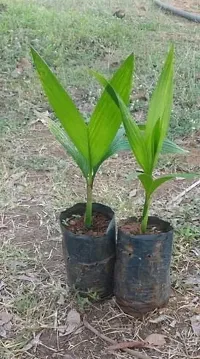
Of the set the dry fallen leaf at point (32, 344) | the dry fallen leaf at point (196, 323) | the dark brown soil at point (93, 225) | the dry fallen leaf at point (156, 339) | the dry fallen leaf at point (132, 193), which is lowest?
the dry fallen leaf at point (32, 344)

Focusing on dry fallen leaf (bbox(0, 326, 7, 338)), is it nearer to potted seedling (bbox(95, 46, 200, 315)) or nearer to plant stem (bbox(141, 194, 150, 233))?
potted seedling (bbox(95, 46, 200, 315))

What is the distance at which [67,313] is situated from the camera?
1.90 meters

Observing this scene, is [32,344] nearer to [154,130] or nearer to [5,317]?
[5,317]

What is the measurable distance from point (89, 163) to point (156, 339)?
0.58 meters

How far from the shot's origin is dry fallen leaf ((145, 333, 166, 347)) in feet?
5.85

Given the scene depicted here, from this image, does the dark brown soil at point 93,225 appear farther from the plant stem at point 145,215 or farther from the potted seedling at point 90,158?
the plant stem at point 145,215

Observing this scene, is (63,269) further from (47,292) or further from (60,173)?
(60,173)

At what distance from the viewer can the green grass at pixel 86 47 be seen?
3605 mm

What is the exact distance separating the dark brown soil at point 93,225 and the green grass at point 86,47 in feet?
4.48

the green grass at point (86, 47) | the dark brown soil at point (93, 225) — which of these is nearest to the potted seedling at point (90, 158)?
the dark brown soil at point (93, 225)

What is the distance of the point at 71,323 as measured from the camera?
6.11 ft

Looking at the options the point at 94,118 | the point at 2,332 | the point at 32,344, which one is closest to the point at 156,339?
the point at 32,344

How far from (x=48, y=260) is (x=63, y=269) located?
0.27 ft

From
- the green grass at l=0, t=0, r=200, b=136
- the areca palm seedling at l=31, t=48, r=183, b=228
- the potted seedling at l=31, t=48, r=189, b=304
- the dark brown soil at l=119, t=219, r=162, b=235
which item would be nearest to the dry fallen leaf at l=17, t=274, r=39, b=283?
the potted seedling at l=31, t=48, r=189, b=304
